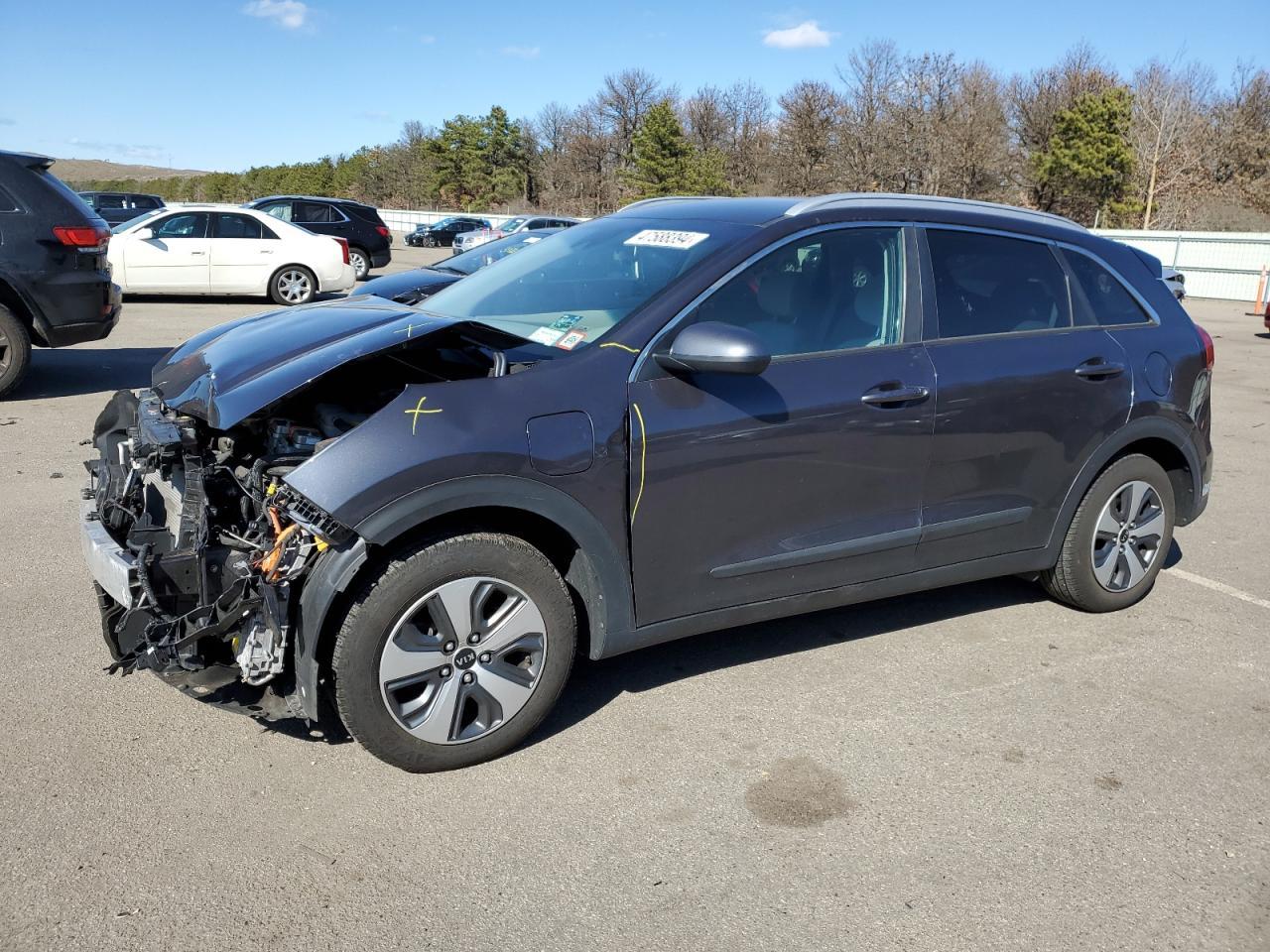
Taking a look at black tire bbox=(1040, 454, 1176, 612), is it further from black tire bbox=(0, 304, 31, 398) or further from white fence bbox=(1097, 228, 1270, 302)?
white fence bbox=(1097, 228, 1270, 302)

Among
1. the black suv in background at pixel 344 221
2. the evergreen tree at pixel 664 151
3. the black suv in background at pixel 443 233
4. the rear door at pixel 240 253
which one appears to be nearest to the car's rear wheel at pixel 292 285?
the rear door at pixel 240 253

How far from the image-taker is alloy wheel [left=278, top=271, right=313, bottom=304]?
1605cm

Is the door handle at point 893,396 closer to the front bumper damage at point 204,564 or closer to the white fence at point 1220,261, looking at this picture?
the front bumper damage at point 204,564

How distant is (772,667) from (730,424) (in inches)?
46.0

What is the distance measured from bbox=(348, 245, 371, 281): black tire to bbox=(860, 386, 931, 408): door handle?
65.5 feet

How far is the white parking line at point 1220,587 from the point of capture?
16.8 feet

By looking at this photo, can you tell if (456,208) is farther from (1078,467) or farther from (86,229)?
(1078,467)

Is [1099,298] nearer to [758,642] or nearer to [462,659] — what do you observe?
[758,642]

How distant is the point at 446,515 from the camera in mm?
3162

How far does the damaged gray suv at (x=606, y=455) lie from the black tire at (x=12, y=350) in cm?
523

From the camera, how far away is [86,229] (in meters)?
8.37

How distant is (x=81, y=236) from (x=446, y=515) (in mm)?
6752

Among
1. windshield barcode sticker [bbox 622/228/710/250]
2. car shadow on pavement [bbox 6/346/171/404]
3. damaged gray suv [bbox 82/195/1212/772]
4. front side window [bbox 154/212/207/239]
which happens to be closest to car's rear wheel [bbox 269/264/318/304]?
front side window [bbox 154/212/207/239]

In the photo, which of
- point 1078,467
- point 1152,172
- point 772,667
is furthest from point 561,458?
point 1152,172
